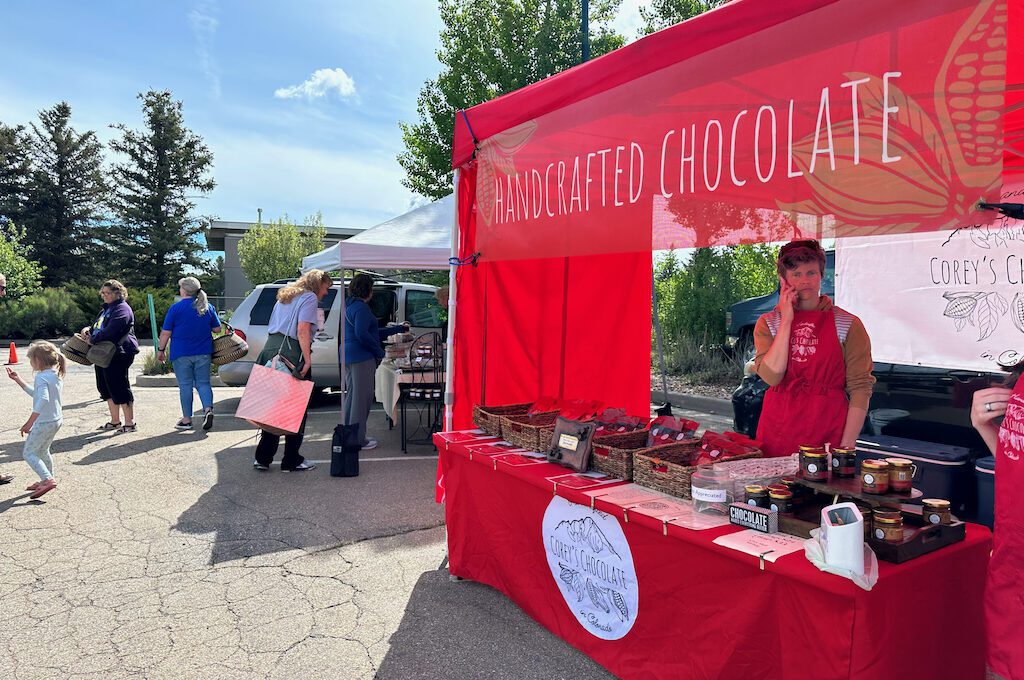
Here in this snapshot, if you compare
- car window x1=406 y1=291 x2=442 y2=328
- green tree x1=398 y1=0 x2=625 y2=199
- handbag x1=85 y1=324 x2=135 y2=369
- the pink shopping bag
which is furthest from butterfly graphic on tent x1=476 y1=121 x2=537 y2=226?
green tree x1=398 y1=0 x2=625 y2=199

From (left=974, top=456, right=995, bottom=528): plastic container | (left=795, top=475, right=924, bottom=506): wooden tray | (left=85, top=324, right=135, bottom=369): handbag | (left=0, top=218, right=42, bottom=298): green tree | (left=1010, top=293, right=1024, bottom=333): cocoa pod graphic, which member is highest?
(left=0, top=218, right=42, bottom=298): green tree

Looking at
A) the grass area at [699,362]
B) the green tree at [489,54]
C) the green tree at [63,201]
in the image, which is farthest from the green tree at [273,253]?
the grass area at [699,362]

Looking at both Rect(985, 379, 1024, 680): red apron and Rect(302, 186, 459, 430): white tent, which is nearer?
Rect(985, 379, 1024, 680): red apron

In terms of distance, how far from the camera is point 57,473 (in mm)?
6000

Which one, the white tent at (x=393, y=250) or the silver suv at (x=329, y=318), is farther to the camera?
the silver suv at (x=329, y=318)

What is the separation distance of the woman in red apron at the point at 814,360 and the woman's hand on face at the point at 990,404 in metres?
1.01

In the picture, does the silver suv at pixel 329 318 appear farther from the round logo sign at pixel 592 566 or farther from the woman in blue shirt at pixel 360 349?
the round logo sign at pixel 592 566

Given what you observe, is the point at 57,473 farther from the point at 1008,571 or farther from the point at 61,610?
the point at 1008,571

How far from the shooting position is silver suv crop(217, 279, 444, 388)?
9.59 meters

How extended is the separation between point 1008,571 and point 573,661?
1789 millimetres

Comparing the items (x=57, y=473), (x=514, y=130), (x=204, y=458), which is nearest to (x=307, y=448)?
(x=204, y=458)

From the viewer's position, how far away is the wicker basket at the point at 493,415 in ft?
12.8

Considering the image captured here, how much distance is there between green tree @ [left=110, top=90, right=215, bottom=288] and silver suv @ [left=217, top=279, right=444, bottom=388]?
33055mm

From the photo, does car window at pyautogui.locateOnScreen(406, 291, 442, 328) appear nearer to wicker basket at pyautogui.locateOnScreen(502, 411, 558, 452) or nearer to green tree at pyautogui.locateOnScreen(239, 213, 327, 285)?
wicker basket at pyautogui.locateOnScreen(502, 411, 558, 452)
